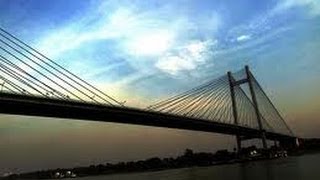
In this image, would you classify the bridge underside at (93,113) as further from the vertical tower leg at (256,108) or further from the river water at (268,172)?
the vertical tower leg at (256,108)

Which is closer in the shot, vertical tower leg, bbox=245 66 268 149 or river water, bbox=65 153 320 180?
river water, bbox=65 153 320 180

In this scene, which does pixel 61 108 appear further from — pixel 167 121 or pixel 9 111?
pixel 167 121

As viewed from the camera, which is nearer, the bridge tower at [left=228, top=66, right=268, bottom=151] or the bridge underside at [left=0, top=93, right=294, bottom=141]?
the bridge underside at [left=0, top=93, right=294, bottom=141]

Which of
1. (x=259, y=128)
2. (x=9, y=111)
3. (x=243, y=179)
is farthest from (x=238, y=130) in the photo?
(x=9, y=111)

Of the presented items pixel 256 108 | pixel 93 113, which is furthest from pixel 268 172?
pixel 256 108

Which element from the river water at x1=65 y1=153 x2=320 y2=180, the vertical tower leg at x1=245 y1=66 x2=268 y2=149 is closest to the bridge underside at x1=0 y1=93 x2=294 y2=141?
the river water at x1=65 y1=153 x2=320 y2=180

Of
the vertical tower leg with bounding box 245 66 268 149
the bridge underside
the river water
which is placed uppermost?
the vertical tower leg with bounding box 245 66 268 149

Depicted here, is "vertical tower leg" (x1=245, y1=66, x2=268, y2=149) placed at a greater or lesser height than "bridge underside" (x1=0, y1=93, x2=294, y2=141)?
greater

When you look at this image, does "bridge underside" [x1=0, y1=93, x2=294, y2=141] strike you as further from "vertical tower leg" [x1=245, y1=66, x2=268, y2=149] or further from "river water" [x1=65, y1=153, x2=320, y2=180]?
"vertical tower leg" [x1=245, y1=66, x2=268, y2=149]

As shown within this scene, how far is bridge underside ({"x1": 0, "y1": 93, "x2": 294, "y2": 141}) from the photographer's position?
1253 inches

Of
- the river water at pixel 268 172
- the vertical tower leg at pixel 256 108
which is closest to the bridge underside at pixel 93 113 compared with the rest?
the river water at pixel 268 172

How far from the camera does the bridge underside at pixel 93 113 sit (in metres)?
31.8

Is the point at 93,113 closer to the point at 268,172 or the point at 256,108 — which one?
the point at 268,172

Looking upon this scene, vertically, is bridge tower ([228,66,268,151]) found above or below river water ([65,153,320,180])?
above
